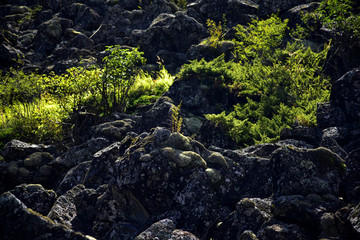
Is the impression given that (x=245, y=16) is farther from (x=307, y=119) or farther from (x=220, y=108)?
(x=307, y=119)

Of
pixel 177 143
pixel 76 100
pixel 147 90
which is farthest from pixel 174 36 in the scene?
pixel 177 143

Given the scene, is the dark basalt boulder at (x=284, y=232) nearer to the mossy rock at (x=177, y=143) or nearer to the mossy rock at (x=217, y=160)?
the mossy rock at (x=217, y=160)

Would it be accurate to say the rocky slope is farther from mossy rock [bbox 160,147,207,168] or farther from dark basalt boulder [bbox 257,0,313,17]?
dark basalt boulder [bbox 257,0,313,17]

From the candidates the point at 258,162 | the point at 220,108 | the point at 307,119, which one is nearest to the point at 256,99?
the point at 220,108

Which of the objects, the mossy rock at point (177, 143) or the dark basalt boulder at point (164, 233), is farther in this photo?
the mossy rock at point (177, 143)

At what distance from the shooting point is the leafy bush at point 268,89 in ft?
33.4

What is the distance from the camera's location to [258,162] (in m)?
7.79

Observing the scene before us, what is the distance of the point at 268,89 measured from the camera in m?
12.2

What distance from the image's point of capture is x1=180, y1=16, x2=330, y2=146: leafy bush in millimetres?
10195

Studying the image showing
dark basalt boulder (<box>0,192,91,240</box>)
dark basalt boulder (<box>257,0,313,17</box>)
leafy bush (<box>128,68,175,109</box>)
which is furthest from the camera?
dark basalt boulder (<box>257,0,313,17</box>)

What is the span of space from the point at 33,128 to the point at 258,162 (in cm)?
994

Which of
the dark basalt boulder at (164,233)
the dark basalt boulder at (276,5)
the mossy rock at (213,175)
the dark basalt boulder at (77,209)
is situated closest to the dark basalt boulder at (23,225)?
the dark basalt boulder at (164,233)

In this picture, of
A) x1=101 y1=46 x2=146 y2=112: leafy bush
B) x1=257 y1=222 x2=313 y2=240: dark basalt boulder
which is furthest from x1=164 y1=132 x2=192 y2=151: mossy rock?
x1=101 y1=46 x2=146 y2=112: leafy bush

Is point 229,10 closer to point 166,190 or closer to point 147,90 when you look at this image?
point 147,90
